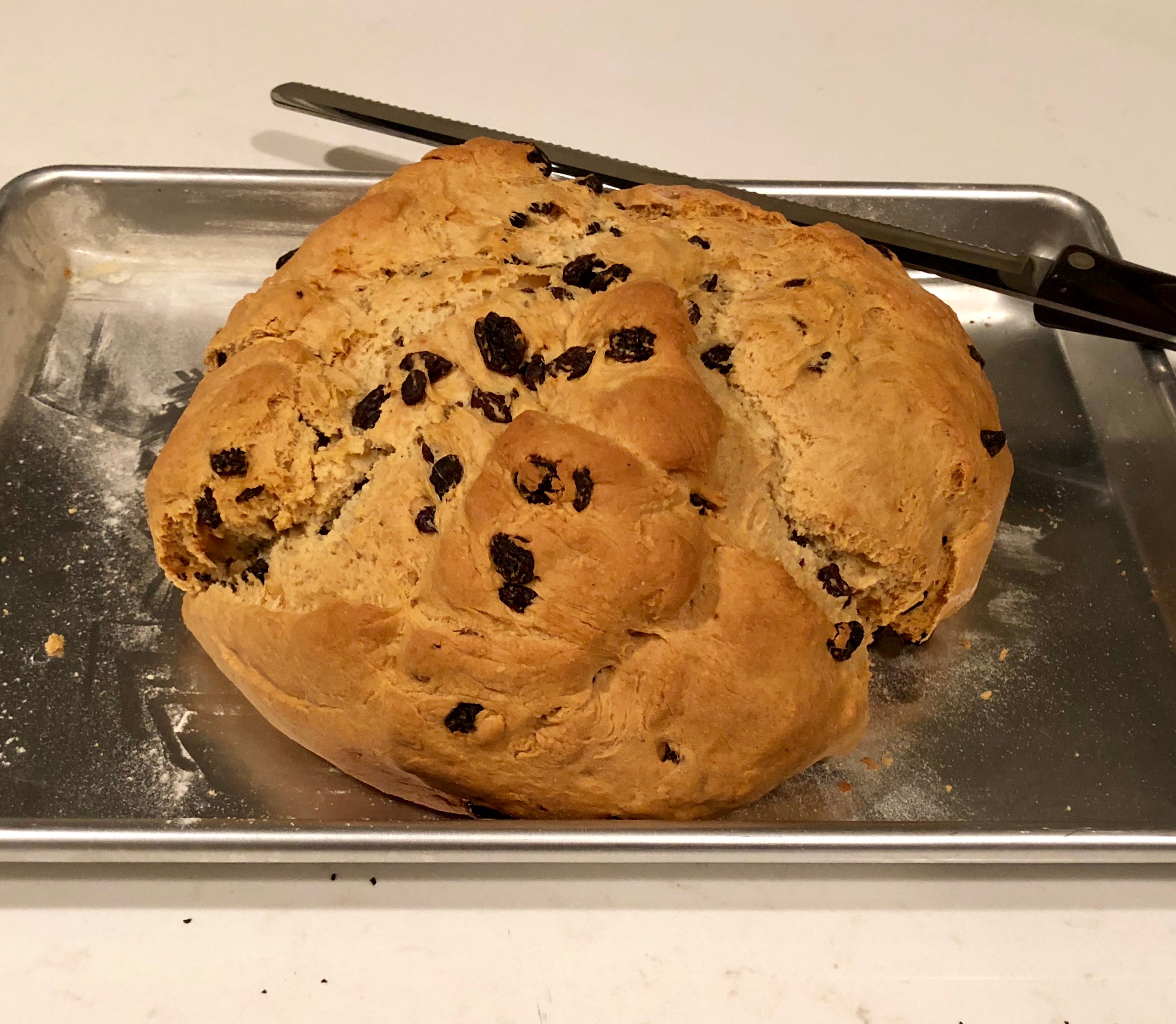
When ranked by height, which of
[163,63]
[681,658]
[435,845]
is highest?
[163,63]

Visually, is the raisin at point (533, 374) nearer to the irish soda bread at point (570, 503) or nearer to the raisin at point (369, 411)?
the irish soda bread at point (570, 503)

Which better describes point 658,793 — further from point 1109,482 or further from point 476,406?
point 1109,482

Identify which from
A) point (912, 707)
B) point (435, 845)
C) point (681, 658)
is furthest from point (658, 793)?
point (912, 707)

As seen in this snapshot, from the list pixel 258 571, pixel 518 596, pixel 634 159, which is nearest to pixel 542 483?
pixel 518 596

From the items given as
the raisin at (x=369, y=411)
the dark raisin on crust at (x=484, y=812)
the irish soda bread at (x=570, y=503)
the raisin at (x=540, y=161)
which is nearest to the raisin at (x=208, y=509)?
the irish soda bread at (x=570, y=503)

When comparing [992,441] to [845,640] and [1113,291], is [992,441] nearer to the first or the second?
[845,640]

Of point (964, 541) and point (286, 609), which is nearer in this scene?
point (286, 609)
